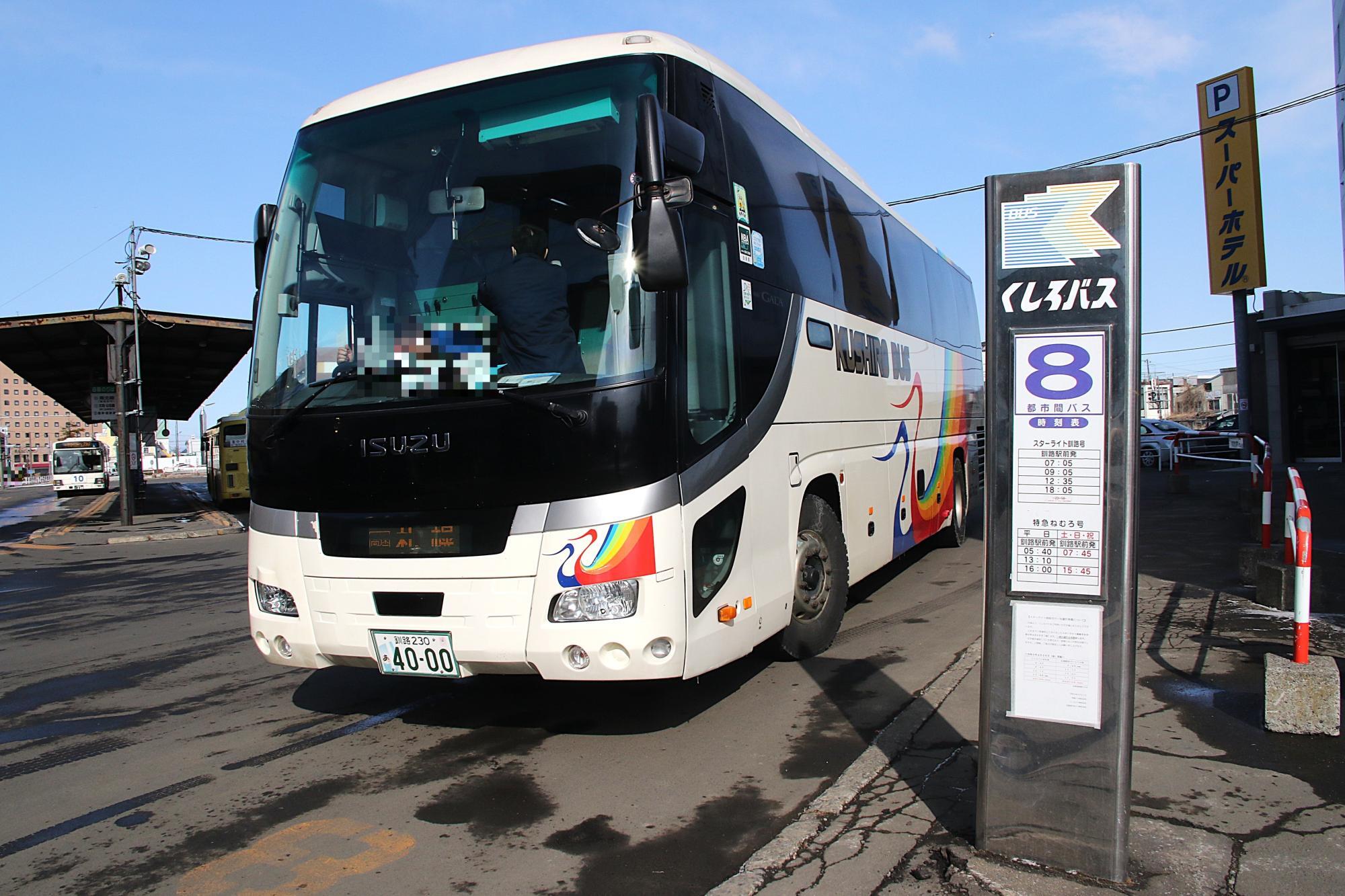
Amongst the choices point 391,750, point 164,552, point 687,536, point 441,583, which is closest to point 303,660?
point 391,750

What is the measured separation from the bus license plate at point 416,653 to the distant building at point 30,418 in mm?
187766

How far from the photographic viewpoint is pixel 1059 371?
3277 mm

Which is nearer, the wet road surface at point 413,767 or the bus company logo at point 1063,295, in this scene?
the bus company logo at point 1063,295

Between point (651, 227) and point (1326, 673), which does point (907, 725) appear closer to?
point (1326, 673)

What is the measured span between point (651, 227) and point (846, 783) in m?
2.59

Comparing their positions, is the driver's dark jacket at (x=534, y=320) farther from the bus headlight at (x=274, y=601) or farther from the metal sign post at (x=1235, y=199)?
the metal sign post at (x=1235, y=199)

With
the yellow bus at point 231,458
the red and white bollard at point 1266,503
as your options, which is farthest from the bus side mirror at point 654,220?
the yellow bus at point 231,458

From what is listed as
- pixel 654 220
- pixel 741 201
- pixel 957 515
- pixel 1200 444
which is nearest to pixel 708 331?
pixel 654 220

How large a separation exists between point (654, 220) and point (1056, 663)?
243 cm

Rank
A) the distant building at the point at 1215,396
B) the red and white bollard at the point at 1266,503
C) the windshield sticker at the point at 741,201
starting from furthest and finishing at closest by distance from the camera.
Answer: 1. the distant building at the point at 1215,396
2. the red and white bollard at the point at 1266,503
3. the windshield sticker at the point at 741,201

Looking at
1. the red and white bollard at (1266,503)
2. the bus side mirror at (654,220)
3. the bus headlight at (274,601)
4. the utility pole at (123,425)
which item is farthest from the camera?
the utility pole at (123,425)

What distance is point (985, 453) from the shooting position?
3.46m

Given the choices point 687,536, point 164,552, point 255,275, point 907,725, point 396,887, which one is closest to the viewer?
point 396,887

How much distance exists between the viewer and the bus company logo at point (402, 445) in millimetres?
4582
